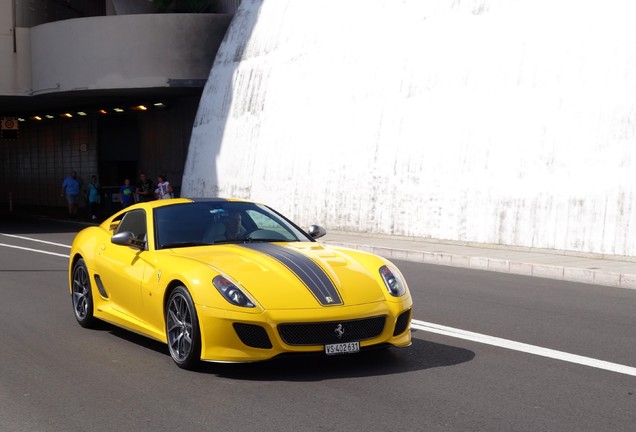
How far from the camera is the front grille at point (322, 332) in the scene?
6648 millimetres

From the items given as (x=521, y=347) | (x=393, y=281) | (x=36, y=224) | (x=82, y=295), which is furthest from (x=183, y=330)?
(x=36, y=224)

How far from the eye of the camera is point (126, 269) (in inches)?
321

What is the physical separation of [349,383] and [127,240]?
264 centimetres

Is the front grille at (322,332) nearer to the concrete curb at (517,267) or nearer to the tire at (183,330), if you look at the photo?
the tire at (183,330)

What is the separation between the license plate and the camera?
667 centimetres

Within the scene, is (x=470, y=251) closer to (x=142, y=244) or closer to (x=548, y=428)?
(x=142, y=244)

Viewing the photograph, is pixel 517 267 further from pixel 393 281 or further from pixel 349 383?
pixel 349 383

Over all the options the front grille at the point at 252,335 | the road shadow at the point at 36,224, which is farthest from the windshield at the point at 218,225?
the road shadow at the point at 36,224

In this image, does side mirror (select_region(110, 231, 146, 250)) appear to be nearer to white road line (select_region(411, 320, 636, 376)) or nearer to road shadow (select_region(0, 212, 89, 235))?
white road line (select_region(411, 320, 636, 376))

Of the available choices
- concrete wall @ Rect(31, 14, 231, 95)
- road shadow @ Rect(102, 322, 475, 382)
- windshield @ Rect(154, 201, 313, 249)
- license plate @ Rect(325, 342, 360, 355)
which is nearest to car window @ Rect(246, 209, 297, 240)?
windshield @ Rect(154, 201, 313, 249)

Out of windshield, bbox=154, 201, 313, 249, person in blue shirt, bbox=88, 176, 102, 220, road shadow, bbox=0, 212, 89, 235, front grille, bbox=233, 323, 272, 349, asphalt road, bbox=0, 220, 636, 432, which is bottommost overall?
road shadow, bbox=0, 212, 89, 235

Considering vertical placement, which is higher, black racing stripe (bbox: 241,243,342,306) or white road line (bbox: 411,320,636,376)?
black racing stripe (bbox: 241,243,342,306)

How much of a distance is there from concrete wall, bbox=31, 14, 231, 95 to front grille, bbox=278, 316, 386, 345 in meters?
24.9

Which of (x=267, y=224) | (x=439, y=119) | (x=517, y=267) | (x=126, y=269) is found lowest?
(x=517, y=267)
